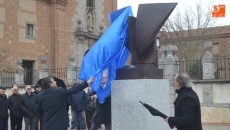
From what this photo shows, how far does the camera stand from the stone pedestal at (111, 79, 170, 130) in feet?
22.0

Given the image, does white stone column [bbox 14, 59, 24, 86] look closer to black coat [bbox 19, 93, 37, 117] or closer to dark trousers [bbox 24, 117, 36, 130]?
dark trousers [bbox 24, 117, 36, 130]


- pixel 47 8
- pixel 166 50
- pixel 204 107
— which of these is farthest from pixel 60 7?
pixel 204 107

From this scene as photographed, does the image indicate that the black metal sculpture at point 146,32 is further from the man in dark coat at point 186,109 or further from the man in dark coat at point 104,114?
the man in dark coat at point 186,109

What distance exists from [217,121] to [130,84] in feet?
28.5

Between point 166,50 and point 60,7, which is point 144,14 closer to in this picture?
point 166,50

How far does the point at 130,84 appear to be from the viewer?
22.7 ft

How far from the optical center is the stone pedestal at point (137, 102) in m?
6.69

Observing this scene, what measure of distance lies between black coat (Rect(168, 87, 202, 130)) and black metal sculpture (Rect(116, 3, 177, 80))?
2214 millimetres

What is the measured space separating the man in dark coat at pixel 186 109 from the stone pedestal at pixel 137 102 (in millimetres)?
1623

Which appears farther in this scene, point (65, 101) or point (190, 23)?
point (190, 23)

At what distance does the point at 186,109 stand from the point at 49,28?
21917mm

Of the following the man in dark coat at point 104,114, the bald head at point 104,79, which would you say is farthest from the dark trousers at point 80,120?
the bald head at point 104,79

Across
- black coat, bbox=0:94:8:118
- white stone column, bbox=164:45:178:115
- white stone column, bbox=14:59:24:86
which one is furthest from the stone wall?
white stone column, bbox=14:59:24:86

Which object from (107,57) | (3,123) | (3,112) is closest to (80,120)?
(3,123)
